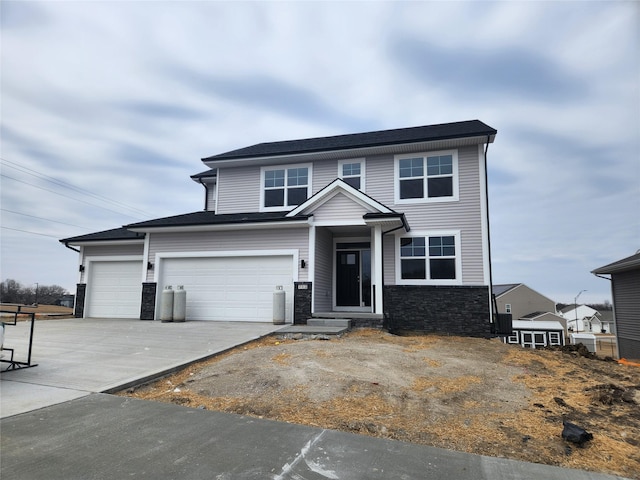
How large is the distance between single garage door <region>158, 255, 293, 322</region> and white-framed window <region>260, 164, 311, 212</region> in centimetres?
279

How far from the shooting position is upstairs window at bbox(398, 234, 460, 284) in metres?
12.8

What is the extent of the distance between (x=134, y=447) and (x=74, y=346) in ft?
19.4

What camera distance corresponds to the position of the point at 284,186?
49.5 ft

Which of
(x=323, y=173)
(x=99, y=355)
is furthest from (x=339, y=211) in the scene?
(x=99, y=355)

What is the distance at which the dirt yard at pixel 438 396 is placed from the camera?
140 inches

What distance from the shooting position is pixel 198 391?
5.19 meters

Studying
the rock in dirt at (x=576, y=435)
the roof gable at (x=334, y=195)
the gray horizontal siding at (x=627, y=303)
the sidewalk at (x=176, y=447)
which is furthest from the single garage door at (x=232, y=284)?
the gray horizontal siding at (x=627, y=303)

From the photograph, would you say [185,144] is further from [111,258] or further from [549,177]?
[549,177]

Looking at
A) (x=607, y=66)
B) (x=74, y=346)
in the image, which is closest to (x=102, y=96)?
(x=74, y=346)

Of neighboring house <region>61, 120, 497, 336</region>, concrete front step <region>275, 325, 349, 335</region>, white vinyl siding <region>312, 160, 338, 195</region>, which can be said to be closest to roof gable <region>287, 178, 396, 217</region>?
neighboring house <region>61, 120, 497, 336</region>

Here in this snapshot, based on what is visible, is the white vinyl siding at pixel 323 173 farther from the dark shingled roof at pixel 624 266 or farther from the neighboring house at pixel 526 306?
the neighboring house at pixel 526 306

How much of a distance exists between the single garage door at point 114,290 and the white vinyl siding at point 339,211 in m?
7.98

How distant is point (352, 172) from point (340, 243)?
111 inches

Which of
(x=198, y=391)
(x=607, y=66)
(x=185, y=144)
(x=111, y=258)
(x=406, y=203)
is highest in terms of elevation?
(x=185, y=144)
